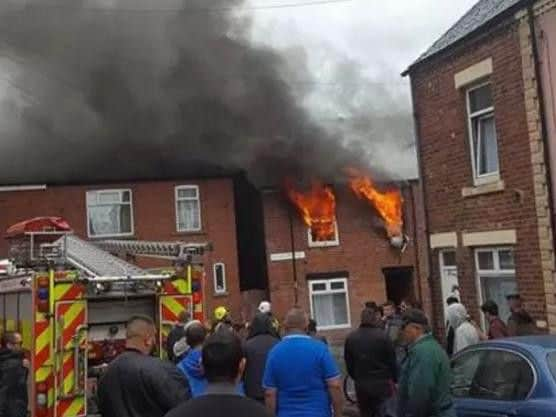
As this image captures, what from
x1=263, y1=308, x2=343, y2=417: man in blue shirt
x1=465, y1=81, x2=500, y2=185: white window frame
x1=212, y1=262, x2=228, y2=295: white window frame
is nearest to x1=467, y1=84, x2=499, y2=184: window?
x1=465, y1=81, x2=500, y2=185: white window frame

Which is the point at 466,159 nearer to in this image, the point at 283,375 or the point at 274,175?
the point at 283,375

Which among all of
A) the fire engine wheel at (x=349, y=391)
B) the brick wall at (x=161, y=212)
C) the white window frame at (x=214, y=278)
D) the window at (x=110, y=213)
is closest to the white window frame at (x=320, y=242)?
the brick wall at (x=161, y=212)

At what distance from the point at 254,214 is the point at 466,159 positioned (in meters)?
15.5

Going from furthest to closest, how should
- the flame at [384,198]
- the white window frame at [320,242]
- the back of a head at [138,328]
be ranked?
the flame at [384,198] < the white window frame at [320,242] < the back of a head at [138,328]

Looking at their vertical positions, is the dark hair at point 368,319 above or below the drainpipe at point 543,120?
below

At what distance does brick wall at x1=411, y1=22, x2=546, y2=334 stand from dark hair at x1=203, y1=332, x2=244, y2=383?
24.9ft

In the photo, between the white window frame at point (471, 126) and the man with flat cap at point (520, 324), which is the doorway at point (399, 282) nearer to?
the white window frame at point (471, 126)

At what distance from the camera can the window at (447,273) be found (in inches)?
477

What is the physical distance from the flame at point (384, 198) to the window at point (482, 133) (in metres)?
13.5

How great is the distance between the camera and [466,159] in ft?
36.7

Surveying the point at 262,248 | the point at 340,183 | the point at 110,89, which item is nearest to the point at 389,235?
the point at 340,183

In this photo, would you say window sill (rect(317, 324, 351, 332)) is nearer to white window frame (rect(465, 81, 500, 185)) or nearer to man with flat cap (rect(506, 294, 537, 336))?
white window frame (rect(465, 81, 500, 185))

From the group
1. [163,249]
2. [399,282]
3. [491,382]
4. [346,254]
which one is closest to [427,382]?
[491,382]

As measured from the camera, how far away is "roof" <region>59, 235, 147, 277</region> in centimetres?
979
